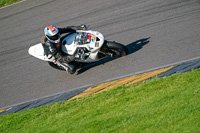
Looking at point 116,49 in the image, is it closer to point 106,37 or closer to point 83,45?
point 83,45

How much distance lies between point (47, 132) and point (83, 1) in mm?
9555

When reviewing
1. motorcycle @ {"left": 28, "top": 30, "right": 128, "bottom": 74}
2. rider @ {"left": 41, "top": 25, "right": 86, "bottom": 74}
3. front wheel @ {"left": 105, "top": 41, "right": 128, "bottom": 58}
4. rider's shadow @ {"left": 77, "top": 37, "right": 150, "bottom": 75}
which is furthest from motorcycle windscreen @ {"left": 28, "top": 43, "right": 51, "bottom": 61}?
front wheel @ {"left": 105, "top": 41, "right": 128, "bottom": 58}

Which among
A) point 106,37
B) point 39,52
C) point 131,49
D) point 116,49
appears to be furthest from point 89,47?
point 106,37

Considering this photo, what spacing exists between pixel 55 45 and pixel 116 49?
177 cm

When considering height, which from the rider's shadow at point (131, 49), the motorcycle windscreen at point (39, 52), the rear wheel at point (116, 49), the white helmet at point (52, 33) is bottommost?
the rider's shadow at point (131, 49)

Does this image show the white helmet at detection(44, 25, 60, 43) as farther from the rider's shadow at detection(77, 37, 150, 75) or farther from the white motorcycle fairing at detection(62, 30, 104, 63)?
the rider's shadow at detection(77, 37, 150, 75)

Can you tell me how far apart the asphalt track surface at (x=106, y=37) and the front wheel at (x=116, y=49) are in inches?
7.4

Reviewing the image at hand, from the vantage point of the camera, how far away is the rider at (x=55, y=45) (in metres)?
11.3

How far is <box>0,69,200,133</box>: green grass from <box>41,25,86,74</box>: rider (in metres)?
1.95

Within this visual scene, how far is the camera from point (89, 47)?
1146 cm

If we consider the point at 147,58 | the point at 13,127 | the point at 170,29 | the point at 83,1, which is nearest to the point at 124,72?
the point at 147,58

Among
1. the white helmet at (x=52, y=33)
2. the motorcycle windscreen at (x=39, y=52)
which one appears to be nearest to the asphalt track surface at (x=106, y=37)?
the motorcycle windscreen at (x=39, y=52)

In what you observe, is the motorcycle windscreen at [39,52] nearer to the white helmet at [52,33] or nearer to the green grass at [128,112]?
the white helmet at [52,33]

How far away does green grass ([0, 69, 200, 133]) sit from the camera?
6.86 meters
